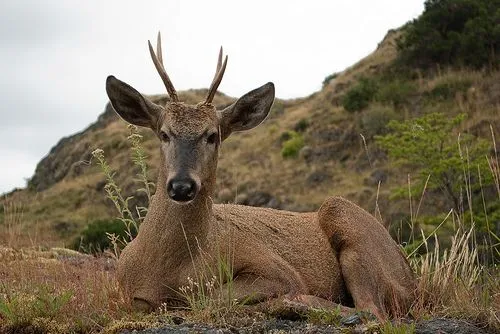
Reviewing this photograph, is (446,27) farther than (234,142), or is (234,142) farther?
(234,142)

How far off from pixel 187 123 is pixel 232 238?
108 centimetres

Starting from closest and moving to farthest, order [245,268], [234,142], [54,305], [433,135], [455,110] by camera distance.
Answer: [54,305]
[245,268]
[433,135]
[455,110]
[234,142]

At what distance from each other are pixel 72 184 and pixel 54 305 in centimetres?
4898

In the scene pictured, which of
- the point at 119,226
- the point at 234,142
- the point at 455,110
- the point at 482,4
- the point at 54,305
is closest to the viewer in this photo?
the point at 54,305

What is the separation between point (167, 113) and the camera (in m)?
6.59

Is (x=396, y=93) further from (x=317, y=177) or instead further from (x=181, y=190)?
(x=181, y=190)

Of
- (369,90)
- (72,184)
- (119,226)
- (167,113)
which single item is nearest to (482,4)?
(369,90)

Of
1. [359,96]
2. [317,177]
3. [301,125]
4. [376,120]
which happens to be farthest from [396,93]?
[301,125]

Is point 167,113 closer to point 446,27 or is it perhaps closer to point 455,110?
point 455,110

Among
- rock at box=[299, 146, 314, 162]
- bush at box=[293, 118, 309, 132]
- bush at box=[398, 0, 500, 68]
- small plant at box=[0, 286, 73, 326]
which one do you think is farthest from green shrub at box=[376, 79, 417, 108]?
small plant at box=[0, 286, 73, 326]

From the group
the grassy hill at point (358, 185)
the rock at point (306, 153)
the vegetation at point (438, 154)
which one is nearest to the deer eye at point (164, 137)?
the grassy hill at point (358, 185)

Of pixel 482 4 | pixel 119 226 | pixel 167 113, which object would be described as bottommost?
pixel 119 226

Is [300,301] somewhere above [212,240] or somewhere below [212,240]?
below

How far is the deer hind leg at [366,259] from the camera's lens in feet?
23.5
